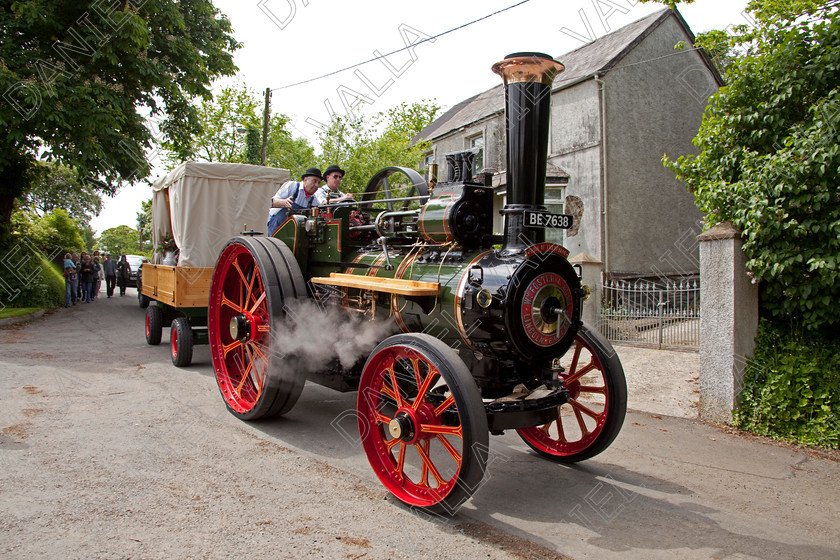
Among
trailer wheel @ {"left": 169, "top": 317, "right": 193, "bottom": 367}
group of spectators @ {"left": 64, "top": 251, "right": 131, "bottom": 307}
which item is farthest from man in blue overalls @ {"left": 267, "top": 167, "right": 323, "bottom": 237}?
group of spectators @ {"left": 64, "top": 251, "right": 131, "bottom": 307}

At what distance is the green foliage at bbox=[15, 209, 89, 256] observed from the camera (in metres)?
17.1

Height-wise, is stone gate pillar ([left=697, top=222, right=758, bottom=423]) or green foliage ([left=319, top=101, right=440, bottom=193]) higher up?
green foliage ([left=319, top=101, right=440, bottom=193])

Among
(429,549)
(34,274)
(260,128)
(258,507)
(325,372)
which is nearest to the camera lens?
(429,549)

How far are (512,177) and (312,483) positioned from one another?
91.9 inches

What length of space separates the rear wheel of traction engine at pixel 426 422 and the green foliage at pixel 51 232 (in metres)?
16.5

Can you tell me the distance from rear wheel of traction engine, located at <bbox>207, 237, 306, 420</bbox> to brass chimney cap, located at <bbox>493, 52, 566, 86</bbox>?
2.36m

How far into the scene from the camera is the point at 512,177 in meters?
3.61

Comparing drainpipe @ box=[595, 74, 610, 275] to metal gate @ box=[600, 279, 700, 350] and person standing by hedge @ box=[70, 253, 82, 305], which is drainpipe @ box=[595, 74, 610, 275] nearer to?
metal gate @ box=[600, 279, 700, 350]

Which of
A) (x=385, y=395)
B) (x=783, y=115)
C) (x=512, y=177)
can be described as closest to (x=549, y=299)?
(x=512, y=177)

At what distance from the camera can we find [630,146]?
539 inches

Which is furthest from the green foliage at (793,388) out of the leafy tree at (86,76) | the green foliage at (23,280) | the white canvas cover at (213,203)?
the green foliage at (23,280)

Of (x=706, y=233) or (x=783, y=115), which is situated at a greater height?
(x=783, y=115)

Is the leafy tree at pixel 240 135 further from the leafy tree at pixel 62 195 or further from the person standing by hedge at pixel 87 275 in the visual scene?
the leafy tree at pixel 62 195

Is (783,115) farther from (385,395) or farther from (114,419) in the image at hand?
(114,419)
